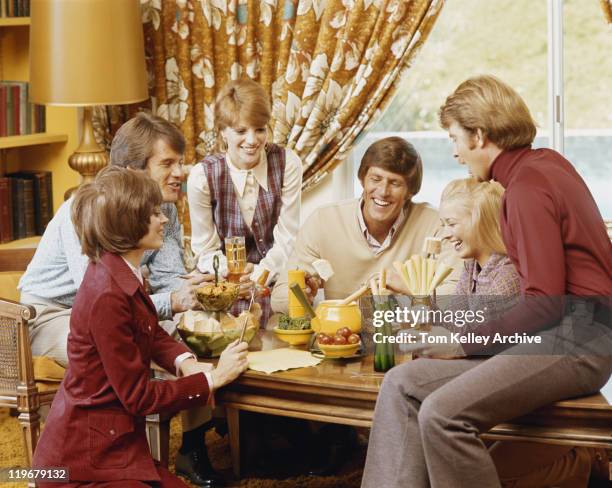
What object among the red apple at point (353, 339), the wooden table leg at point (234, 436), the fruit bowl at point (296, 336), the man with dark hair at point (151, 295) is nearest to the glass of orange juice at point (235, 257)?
the man with dark hair at point (151, 295)

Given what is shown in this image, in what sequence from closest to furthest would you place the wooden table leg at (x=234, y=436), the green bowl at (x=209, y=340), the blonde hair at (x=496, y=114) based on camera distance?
the blonde hair at (x=496, y=114)
the green bowl at (x=209, y=340)
the wooden table leg at (x=234, y=436)

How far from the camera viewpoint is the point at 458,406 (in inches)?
87.0

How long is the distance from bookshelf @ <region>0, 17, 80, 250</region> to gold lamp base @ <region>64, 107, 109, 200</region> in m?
0.23

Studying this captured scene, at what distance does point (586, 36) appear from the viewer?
4215 millimetres

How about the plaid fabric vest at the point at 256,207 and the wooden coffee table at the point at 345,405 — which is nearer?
the wooden coffee table at the point at 345,405

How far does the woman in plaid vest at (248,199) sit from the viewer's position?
354 centimetres

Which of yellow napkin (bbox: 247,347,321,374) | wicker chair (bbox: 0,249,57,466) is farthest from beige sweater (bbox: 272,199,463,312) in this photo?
wicker chair (bbox: 0,249,57,466)

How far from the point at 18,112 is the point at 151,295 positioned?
5.52ft

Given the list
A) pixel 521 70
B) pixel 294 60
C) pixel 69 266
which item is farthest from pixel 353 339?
pixel 521 70

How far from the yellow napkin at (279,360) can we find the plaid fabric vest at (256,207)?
1.07m

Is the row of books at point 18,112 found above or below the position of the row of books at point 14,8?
below

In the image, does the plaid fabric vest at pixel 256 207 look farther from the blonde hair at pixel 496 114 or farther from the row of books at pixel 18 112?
the blonde hair at pixel 496 114

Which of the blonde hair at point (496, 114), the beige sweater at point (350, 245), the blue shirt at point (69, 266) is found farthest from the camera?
the beige sweater at point (350, 245)

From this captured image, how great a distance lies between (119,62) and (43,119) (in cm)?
60
